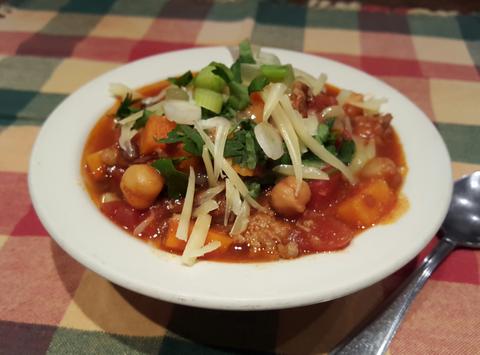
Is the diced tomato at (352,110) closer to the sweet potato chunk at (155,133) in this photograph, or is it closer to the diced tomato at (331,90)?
the diced tomato at (331,90)

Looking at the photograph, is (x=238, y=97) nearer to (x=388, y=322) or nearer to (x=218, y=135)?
(x=218, y=135)

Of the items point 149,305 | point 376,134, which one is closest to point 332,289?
point 149,305

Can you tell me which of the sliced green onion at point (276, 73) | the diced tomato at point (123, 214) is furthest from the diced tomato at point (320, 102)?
the diced tomato at point (123, 214)

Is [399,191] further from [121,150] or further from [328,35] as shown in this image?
[328,35]

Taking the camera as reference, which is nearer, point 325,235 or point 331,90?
point 325,235

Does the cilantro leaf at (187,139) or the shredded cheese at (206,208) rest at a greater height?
the cilantro leaf at (187,139)

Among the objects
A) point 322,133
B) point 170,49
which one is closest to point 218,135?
point 322,133
